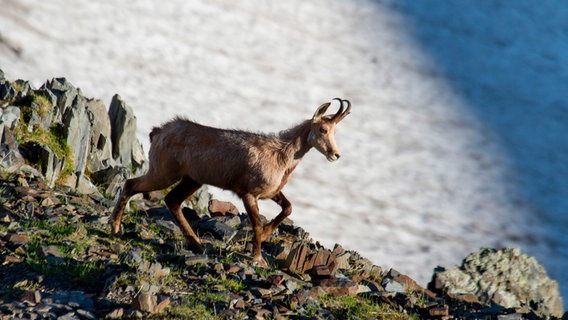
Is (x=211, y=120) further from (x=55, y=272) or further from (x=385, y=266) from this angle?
(x=55, y=272)

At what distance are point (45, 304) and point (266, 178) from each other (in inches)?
174

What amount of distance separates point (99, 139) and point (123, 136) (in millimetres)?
738

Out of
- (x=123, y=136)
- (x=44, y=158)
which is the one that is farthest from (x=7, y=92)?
(x=123, y=136)

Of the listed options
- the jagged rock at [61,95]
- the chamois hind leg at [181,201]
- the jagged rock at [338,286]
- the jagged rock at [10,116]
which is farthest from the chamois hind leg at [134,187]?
the jagged rock at [61,95]

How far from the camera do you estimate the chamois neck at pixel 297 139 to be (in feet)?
40.5

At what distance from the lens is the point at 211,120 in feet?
80.1

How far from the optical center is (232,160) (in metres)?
12.0

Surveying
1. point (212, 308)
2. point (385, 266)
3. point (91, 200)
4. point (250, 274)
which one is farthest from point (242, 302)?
point (385, 266)

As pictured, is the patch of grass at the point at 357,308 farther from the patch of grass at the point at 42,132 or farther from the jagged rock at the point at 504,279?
the patch of grass at the point at 42,132

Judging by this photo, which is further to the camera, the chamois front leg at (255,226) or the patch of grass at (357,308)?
the chamois front leg at (255,226)

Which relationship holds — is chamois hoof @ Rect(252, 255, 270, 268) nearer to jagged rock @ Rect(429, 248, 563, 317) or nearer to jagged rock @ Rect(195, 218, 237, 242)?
jagged rock @ Rect(195, 218, 237, 242)

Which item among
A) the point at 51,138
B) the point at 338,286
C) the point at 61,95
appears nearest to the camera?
the point at 338,286

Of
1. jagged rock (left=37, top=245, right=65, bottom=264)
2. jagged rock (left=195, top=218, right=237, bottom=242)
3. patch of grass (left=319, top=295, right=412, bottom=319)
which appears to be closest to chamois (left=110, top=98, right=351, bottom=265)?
jagged rock (left=195, top=218, right=237, bottom=242)

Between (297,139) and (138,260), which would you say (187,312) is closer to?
(138,260)
